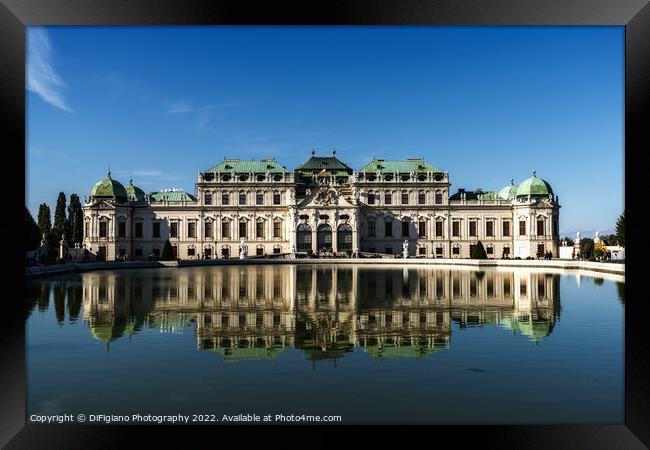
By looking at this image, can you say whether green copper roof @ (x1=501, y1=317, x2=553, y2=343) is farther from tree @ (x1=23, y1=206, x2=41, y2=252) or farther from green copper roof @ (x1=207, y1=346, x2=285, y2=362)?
tree @ (x1=23, y1=206, x2=41, y2=252)

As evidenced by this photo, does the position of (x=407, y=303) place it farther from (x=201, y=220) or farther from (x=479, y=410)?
(x=201, y=220)

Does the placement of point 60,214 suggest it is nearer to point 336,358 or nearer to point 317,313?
point 317,313

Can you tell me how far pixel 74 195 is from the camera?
78000 millimetres

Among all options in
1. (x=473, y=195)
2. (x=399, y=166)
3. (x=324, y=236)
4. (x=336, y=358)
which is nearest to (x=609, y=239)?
(x=473, y=195)

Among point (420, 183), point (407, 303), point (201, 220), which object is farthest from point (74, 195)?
point (407, 303)

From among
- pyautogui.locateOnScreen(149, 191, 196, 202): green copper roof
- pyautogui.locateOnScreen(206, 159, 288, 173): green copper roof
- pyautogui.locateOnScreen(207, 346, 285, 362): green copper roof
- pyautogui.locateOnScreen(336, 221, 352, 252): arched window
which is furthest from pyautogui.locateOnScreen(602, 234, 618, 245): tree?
pyautogui.locateOnScreen(207, 346, 285, 362): green copper roof

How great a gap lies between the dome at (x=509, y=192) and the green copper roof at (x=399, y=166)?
1227 cm

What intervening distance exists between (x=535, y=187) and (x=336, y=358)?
74284 mm

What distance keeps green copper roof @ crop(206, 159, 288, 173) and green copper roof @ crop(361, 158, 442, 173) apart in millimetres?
13036

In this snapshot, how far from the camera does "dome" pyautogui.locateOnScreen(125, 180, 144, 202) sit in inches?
3268

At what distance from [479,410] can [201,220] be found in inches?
2966

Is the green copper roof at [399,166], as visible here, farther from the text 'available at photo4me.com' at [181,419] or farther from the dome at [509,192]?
the text 'available at photo4me.com' at [181,419]

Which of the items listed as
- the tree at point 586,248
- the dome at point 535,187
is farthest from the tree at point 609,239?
the dome at point 535,187

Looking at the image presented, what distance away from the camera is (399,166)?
84562mm
